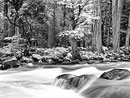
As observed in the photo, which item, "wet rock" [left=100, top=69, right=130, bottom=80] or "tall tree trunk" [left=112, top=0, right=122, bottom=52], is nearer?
"wet rock" [left=100, top=69, right=130, bottom=80]

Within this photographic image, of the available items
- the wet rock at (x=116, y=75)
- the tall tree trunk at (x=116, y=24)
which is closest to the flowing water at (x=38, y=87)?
the wet rock at (x=116, y=75)

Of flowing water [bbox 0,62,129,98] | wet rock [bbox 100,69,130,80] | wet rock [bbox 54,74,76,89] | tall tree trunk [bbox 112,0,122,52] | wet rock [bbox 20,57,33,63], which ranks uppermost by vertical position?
tall tree trunk [bbox 112,0,122,52]

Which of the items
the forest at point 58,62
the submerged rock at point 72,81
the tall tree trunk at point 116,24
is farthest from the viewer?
the tall tree trunk at point 116,24

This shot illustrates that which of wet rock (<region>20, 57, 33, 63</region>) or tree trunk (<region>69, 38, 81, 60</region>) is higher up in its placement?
tree trunk (<region>69, 38, 81, 60</region>)

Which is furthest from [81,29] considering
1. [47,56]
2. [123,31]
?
[123,31]

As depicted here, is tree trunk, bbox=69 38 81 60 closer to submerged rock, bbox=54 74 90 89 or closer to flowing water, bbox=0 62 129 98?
flowing water, bbox=0 62 129 98

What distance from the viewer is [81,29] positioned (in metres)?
11.6

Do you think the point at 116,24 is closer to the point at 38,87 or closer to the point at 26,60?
the point at 26,60

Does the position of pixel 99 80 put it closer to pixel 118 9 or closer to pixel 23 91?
pixel 23 91

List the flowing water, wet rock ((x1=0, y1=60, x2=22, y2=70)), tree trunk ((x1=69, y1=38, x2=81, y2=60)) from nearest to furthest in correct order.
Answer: the flowing water → wet rock ((x1=0, y1=60, x2=22, y2=70)) → tree trunk ((x1=69, y1=38, x2=81, y2=60))

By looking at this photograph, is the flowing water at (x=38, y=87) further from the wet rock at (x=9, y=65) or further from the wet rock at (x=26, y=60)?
the wet rock at (x=26, y=60)

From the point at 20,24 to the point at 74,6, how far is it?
11.2 ft

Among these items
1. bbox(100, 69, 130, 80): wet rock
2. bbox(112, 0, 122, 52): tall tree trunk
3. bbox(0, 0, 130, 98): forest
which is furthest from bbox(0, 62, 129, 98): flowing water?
bbox(112, 0, 122, 52): tall tree trunk

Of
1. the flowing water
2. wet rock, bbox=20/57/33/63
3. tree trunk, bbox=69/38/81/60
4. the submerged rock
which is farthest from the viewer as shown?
wet rock, bbox=20/57/33/63
